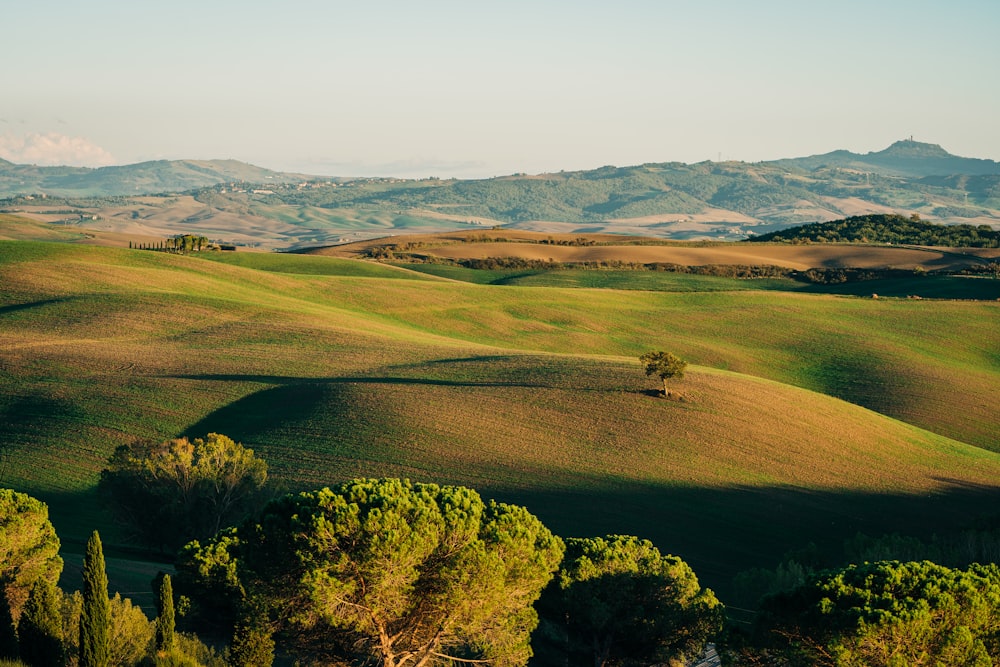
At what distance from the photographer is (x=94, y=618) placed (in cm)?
3088

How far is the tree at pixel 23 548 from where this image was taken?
3919cm

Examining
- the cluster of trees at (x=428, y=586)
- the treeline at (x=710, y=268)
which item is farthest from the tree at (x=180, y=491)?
the treeline at (x=710, y=268)

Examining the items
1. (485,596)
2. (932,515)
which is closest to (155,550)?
(485,596)

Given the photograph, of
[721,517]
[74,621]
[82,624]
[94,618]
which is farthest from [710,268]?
[82,624]

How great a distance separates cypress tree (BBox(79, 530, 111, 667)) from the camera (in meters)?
30.5

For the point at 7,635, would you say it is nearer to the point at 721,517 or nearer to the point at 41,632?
the point at 41,632

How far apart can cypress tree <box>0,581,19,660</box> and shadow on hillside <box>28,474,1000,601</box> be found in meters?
16.0

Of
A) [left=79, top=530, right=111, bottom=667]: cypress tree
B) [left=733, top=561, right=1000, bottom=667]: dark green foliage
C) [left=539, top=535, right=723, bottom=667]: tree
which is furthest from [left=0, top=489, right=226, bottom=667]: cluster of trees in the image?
[left=733, top=561, right=1000, bottom=667]: dark green foliage

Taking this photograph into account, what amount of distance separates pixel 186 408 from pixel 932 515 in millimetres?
47240

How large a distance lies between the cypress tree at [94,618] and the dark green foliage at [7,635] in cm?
446

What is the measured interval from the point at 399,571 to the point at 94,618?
9193mm

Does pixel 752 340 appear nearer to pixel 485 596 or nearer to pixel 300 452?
pixel 300 452

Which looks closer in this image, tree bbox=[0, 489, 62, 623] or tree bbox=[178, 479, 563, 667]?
tree bbox=[178, 479, 563, 667]

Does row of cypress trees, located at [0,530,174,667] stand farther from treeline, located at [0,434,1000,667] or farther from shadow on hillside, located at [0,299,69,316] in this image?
shadow on hillside, located at [0,299,69,316]
